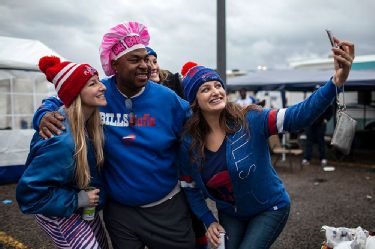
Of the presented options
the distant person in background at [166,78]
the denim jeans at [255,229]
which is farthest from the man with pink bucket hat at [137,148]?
the distant person in background at [166,78]

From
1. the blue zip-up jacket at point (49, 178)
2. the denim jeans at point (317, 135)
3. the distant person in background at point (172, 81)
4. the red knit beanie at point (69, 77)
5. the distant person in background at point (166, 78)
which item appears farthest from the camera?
the denim jeans at point (317, 135)

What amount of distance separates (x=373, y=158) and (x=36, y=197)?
11951 mm

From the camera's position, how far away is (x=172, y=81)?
335 centimetres

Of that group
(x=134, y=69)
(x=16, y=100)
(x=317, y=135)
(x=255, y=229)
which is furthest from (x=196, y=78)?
(x=317, y=135)

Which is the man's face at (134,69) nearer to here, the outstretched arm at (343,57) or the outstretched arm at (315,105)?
the outstretched arm at (315,105)

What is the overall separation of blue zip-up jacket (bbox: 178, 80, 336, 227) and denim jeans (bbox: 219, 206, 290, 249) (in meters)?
0.06

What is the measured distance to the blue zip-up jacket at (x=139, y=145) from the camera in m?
2.25

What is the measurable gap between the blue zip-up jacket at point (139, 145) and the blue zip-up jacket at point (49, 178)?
0.32 metres

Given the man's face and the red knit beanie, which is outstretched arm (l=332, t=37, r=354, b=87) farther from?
the red knit beanie

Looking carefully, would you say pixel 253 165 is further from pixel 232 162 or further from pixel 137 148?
pixel 137 148

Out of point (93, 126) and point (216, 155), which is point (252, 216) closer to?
point (216, 155)

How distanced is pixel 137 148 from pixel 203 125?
521 mm

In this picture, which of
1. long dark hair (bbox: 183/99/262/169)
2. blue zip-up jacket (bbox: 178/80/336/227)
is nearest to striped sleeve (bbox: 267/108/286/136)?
blue zip-up jacket (bbox: 178/80/336/227)

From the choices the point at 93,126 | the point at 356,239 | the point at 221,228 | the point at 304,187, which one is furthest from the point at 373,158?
the point at 93,126
